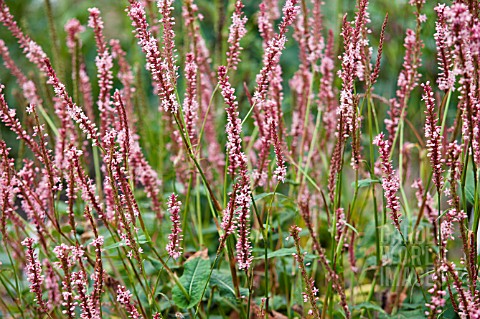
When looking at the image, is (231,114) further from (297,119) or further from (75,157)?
(297,119)

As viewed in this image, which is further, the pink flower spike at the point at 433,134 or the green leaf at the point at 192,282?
the green leaf at the point at 192,282

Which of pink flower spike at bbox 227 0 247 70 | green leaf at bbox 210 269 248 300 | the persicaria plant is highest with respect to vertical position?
pink flower spike at bbox 227 0 247 70

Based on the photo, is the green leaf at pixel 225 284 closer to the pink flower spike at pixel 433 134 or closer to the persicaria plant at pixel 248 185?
the persicaria plant at pixel 248 185

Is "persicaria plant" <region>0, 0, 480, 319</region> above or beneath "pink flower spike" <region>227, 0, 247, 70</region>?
beneath

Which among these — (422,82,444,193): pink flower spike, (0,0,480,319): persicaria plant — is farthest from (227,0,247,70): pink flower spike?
(422,82,444,193): pink flower spike

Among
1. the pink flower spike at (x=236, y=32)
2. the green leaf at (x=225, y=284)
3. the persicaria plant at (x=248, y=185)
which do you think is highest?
the pink flower spike at (x=236, y=32)

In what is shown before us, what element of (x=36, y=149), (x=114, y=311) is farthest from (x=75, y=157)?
(x=114, y=311)

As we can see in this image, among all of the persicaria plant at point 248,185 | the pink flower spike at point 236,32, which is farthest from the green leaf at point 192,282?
the pink flower spike at point 236,32

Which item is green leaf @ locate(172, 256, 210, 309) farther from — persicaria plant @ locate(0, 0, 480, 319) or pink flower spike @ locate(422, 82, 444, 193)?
pink flower spike @ locate(422, 82, 444, 193)

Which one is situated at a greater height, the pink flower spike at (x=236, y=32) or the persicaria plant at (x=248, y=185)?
the pink flower spike at (x=236, y=32)

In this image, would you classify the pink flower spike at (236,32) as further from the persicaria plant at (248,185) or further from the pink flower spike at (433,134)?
the pink flower spike at (433,134)

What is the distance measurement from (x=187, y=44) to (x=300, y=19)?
341mm

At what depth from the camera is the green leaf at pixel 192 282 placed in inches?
46.5

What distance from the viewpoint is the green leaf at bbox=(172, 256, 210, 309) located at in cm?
118
